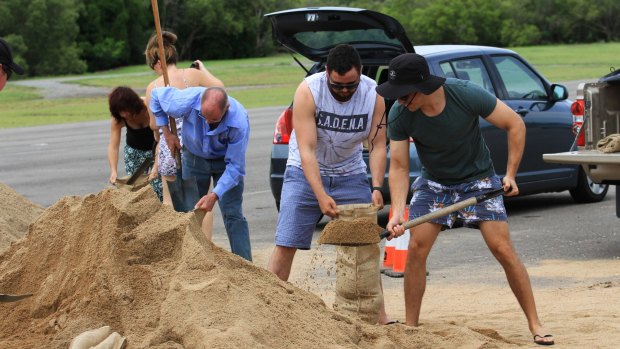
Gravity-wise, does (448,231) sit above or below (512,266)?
below

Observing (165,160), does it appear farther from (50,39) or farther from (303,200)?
(50,39)

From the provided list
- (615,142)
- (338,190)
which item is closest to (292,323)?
(338,190)

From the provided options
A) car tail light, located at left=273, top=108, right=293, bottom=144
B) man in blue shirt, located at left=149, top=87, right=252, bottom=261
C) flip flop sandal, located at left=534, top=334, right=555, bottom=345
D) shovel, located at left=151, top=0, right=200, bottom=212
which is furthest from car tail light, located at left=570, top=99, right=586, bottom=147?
flip flop sandal, located at left=534, top=334, right=555, bottom=345

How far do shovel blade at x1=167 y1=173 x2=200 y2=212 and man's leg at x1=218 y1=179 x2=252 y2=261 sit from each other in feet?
1.04

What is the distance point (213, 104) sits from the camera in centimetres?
841

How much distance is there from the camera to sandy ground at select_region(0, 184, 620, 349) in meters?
6.01

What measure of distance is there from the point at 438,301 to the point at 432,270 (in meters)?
1.24

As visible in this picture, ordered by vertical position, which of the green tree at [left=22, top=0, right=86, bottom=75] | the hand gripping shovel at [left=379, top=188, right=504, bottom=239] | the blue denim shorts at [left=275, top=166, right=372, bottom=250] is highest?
the hand gripping shovel at [left=379, top=188, right=504, bottom=239]

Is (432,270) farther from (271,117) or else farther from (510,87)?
(271,117)

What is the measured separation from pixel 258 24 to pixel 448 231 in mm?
72600

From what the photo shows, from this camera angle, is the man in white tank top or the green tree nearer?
the man in white tank top

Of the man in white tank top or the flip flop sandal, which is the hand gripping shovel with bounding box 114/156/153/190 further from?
the flip flop sandal

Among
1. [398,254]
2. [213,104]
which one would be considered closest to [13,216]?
[213,104]

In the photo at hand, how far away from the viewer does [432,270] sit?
390 inches
